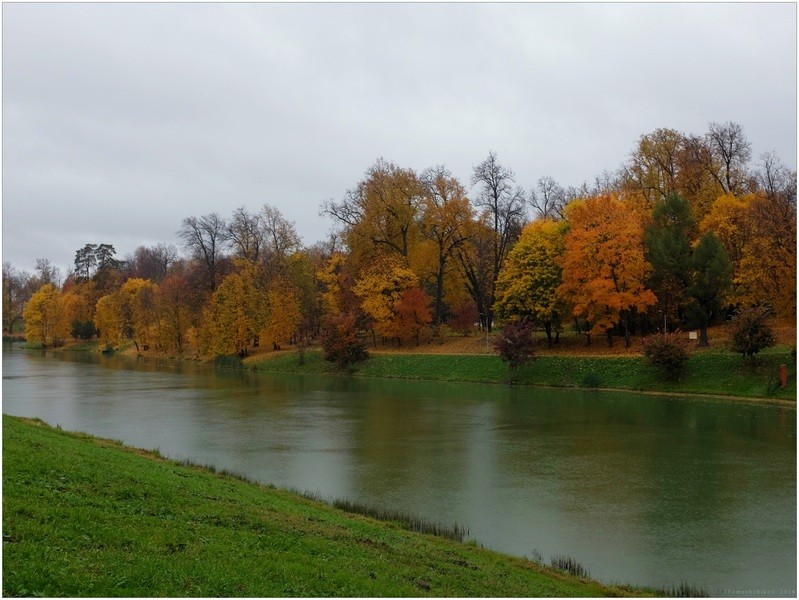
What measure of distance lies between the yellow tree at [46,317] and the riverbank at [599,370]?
44631mm

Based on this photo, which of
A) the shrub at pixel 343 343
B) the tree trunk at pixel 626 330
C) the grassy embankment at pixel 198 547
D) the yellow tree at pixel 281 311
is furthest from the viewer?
the yellow tree at pixel 281 311

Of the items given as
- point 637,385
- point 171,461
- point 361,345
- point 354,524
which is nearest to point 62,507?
point 354,524

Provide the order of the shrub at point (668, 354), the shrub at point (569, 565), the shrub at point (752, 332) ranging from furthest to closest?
the shrub at point (668, 354), the shrub at point (752, 332), the shrub at point (569, 565)

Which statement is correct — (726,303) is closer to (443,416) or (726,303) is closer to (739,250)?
(739,250)

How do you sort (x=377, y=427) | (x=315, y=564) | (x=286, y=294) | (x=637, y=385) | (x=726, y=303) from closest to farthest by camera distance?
(x=315, y=564) < (x=377, y=427) < (x=637, y=385) < (x=726, y=303) < (x=286, y=294)

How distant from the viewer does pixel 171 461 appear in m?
18.5

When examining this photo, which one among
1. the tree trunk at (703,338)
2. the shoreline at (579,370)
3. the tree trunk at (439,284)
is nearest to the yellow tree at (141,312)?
the shoreline at (579,370)

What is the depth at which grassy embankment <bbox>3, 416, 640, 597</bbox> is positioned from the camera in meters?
7.59

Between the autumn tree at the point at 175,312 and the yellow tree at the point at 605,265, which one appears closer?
the yellow tree at the point at 605,265

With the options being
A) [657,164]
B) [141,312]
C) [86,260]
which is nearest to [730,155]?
[657,164]

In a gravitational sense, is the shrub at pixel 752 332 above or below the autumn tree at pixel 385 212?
below

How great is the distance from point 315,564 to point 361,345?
4331cm

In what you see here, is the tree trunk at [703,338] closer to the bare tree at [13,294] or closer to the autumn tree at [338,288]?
the autumn tree at [338,288]

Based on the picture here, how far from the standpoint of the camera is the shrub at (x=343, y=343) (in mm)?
51906
